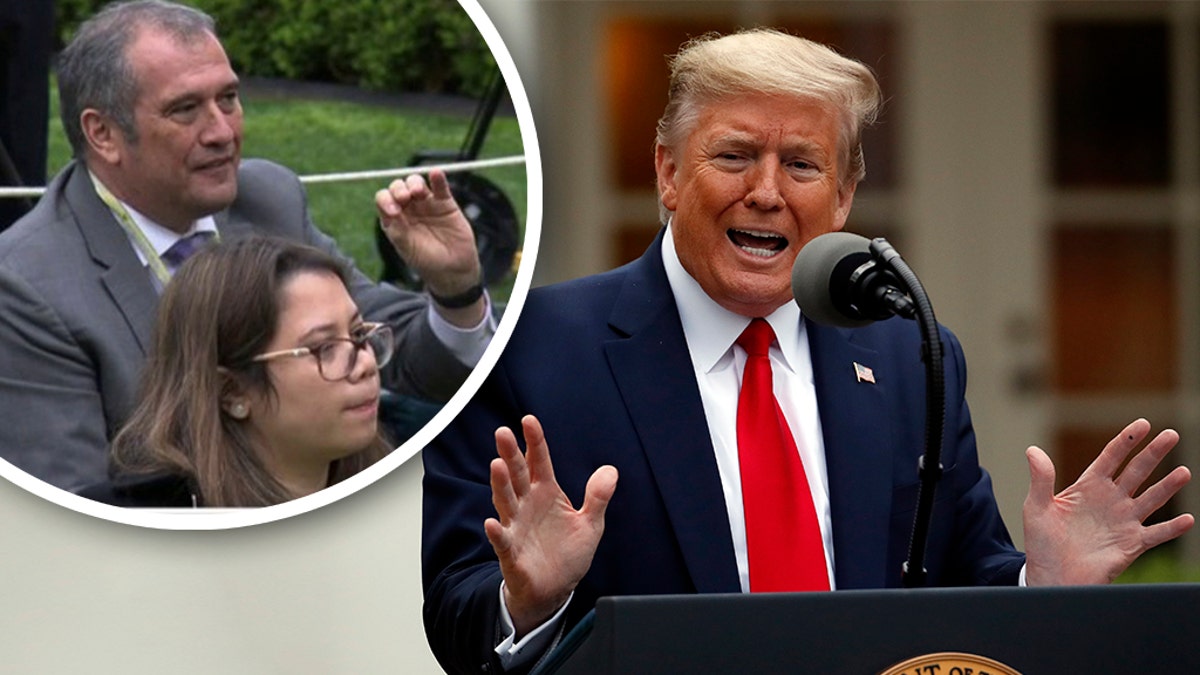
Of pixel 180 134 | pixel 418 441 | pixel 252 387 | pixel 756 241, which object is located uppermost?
pixel 180 134

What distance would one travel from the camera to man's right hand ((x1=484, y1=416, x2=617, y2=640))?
177 centimetres

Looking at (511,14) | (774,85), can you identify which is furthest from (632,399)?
(511,14)

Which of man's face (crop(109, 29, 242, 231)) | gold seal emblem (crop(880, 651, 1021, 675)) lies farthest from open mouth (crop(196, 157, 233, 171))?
gold seal emblem (crop(880, 651, 1021, 675))

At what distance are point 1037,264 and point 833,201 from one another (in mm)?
2919

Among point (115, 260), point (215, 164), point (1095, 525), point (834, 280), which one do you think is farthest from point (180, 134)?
point (1095, 525)

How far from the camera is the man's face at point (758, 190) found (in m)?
2.18

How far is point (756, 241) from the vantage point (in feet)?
7.24

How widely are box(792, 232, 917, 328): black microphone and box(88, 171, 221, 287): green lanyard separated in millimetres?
1180

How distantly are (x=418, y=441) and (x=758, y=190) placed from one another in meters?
0.76

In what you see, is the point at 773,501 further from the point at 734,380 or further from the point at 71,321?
the point at 71,321

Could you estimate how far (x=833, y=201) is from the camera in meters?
2.23

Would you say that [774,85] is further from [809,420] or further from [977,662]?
[977,662]

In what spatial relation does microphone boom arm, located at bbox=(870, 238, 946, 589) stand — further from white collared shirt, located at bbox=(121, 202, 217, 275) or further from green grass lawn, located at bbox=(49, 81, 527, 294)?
white collared shirt, located at bbox=(121, 202, 217, 275)

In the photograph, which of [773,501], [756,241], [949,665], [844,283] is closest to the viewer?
[949,665]
